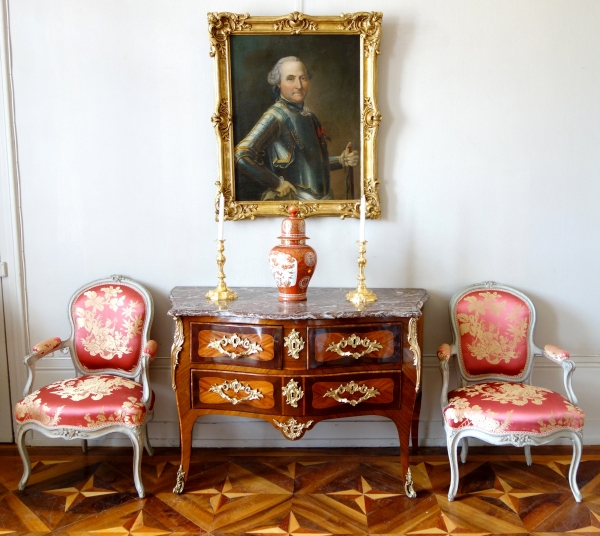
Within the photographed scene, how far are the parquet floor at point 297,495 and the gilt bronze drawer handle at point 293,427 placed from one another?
1.08 feet

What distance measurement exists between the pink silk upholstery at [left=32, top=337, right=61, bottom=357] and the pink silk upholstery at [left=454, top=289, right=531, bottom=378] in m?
2.04

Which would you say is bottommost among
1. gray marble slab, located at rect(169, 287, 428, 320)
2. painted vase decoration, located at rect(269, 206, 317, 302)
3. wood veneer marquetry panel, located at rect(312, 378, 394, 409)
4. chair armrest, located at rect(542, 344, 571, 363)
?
wood veneer marquetry panel, located at rect(312, 378, 394, 409)

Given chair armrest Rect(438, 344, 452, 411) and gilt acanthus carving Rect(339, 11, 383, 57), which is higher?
gilt acanthus carving Rect(339, 11, 383, 57)

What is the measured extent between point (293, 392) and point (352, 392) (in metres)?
0.27

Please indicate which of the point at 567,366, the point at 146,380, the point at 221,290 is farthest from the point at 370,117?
the point at 146,380

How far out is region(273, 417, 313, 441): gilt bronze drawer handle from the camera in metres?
2.38

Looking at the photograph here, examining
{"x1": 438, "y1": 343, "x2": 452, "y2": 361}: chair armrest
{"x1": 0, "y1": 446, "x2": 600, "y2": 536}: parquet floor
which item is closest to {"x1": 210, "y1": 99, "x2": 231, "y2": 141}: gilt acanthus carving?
{"x1": 438, "y1": 343, "x2": 452, "y2": 361}: chair armrest

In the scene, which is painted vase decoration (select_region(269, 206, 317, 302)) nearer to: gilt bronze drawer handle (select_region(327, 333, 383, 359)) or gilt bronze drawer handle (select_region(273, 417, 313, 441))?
gilt bronze drawer handle (select_region(327, 333, 383, 359))

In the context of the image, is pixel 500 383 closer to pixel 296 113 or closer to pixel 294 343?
pixel 294 343

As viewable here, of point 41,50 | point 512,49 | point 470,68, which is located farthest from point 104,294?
point 512,49

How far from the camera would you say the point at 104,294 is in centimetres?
279

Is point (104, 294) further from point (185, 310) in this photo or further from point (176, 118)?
point (176, 118)

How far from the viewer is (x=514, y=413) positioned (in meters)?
2.30

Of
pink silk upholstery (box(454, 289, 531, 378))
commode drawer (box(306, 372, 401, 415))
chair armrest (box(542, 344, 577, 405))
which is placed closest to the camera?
commode drawer (box(306, 372, 401, 415))
